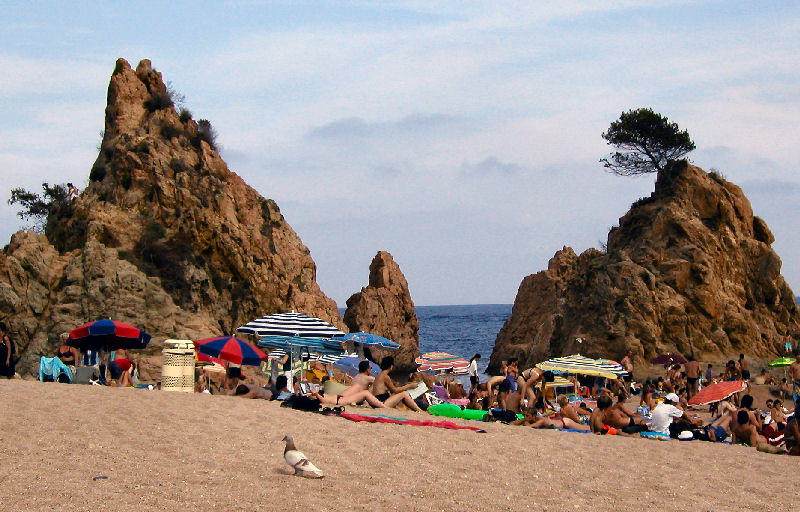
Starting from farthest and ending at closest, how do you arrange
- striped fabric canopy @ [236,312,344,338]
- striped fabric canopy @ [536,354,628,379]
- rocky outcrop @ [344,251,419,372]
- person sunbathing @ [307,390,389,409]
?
rocky outcrop @ [344,251,419,372] → striped fabric canopy @ [536,354,628,379] → striped fabric canopy @ [236,312,344,338] → person sunbathing @ [307,390,389,409]

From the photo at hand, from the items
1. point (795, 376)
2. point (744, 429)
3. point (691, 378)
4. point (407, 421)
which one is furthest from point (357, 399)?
point (795, 376)

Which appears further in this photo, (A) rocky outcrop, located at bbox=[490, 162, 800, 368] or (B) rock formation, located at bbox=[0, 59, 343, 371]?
(A) rocky outcrop, located at bbox=[490, 162, 800, 368]

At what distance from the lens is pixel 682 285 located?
3538 centimetres

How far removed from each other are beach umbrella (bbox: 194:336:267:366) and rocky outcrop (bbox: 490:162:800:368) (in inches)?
807

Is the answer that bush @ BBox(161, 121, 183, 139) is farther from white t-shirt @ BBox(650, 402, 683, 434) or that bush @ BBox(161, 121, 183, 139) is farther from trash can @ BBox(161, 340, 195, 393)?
white t-shirt @ BBox(650, 402, 683, 434)

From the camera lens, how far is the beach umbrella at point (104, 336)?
17047 mm

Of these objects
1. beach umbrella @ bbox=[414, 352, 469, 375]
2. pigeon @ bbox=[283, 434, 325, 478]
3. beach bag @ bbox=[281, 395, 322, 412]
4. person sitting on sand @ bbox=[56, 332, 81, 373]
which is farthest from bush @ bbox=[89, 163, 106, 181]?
pigeon @ bbox=[283, 434, 325, 478]

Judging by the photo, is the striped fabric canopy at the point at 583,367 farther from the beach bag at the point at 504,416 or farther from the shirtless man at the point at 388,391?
the shirtless man at the point at 388,391

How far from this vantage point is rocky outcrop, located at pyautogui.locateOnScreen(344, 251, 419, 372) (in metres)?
43.9

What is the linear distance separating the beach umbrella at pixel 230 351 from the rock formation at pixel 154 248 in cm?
919

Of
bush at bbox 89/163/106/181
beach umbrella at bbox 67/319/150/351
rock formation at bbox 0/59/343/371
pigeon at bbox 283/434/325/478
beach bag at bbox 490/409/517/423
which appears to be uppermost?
bush at bbox 89/163/106/181

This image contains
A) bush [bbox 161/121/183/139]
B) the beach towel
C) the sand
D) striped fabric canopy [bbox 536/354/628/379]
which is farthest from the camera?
bush [bbox 161/121/183/139]

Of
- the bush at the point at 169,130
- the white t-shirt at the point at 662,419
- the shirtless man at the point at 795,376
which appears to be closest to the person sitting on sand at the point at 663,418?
the white t-shirt at the point at 662,419

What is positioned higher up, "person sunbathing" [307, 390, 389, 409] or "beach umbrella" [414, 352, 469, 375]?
"person sunbathing" [307, 390, 389, 409]
